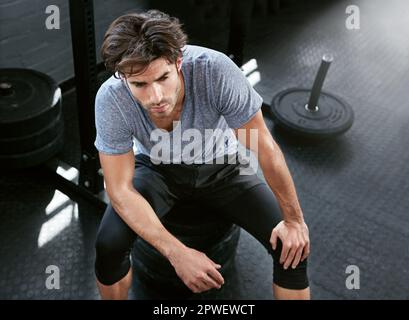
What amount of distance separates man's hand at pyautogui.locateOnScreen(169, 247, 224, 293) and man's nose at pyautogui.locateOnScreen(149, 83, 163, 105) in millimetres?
458

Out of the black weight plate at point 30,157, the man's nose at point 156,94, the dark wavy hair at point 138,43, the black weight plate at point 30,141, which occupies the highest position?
the dark wavy hair at point 138,43

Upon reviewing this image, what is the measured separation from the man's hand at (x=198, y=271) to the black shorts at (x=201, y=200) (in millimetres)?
221

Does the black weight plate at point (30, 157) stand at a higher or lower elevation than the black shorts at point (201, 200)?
lower

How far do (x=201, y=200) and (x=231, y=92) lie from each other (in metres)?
0.41

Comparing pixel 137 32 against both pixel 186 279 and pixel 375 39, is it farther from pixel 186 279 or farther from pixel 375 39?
pixel 375 39

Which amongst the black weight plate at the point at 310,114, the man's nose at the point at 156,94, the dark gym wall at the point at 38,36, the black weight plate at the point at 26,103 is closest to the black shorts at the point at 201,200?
the man's nose at the point at 156,94

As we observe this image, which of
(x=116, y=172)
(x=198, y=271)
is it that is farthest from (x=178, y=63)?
(x=198, y=271)

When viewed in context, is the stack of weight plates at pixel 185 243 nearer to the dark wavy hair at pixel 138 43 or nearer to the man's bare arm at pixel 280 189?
the man's bare arm at pixel 280 189

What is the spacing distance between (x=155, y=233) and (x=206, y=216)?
0.28 m

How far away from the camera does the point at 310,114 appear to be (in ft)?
9.48

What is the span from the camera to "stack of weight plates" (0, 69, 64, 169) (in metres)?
2.28

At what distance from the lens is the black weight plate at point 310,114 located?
2775 millimetres
